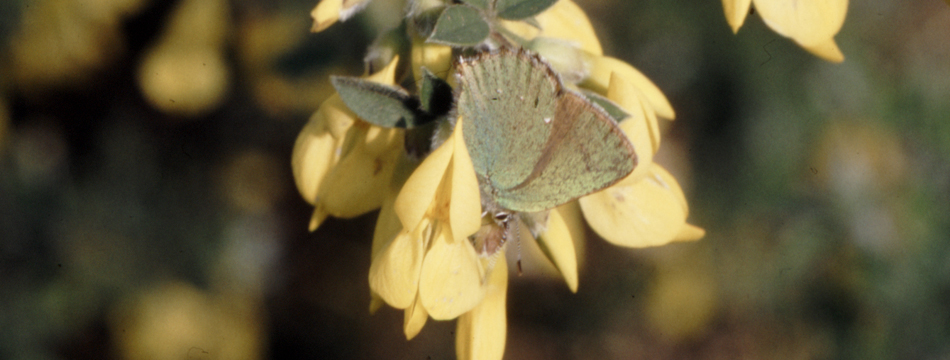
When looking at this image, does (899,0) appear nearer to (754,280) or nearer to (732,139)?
(732,139)

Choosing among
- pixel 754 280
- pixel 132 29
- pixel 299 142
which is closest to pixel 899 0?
pixel 754 280

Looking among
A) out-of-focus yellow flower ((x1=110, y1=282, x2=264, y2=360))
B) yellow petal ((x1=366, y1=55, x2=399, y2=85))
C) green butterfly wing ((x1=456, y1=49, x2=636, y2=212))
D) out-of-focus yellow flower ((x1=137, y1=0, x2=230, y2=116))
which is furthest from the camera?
out-of-focus yellow flower ((x1=110, y1=282, x2=264, y2=360))

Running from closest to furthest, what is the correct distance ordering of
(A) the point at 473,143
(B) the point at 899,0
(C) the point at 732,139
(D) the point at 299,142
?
(A) the point at 473,143 < (D) the point at 299,142 < (C) the point at 732,139 < (B) the point at 899,0

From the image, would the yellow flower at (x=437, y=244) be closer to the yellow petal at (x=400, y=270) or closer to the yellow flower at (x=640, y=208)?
the yellow petal at (x=400, y=270)

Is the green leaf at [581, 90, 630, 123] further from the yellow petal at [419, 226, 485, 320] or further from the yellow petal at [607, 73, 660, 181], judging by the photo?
the yellow petal at [419, 226, 485, 320]

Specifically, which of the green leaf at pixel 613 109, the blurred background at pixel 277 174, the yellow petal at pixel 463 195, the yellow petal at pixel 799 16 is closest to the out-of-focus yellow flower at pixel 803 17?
the yellow petal at pixel 799 16

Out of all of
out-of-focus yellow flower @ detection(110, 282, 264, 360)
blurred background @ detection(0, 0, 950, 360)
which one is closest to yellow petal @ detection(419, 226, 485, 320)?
blurred background @ detection(0, 0, 950, 360)
